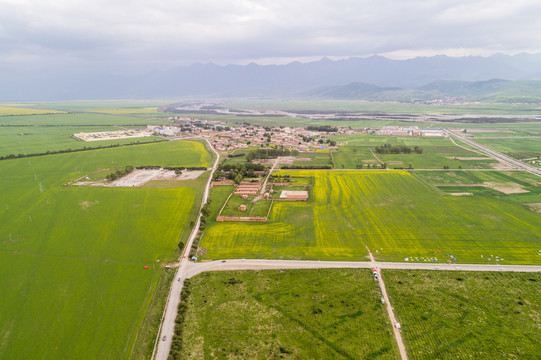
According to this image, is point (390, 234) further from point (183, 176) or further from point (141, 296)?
point (183, 176)

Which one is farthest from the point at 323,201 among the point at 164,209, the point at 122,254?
the point at 122,254

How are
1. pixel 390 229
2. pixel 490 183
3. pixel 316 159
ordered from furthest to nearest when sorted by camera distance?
pixel 316 159 → pixel 490 183 → pixel 390 229

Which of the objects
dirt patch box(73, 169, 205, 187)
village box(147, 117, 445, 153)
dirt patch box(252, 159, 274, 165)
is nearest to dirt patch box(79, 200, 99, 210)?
dirt patch box(73, 169, 205, 187)

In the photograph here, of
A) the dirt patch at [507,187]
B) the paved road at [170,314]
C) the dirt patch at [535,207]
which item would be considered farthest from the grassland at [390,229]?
the paved road at [170,314]

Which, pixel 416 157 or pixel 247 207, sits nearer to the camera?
pixel 247 207

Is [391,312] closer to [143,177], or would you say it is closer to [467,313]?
[467,313]

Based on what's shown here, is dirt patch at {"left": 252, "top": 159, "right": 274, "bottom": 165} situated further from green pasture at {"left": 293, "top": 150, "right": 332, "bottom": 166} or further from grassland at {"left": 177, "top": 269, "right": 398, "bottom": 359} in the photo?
grassland at {"left": 177, "top": 269, "right": 398, "bottom": 359}

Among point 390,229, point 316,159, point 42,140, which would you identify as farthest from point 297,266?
point 42,140
